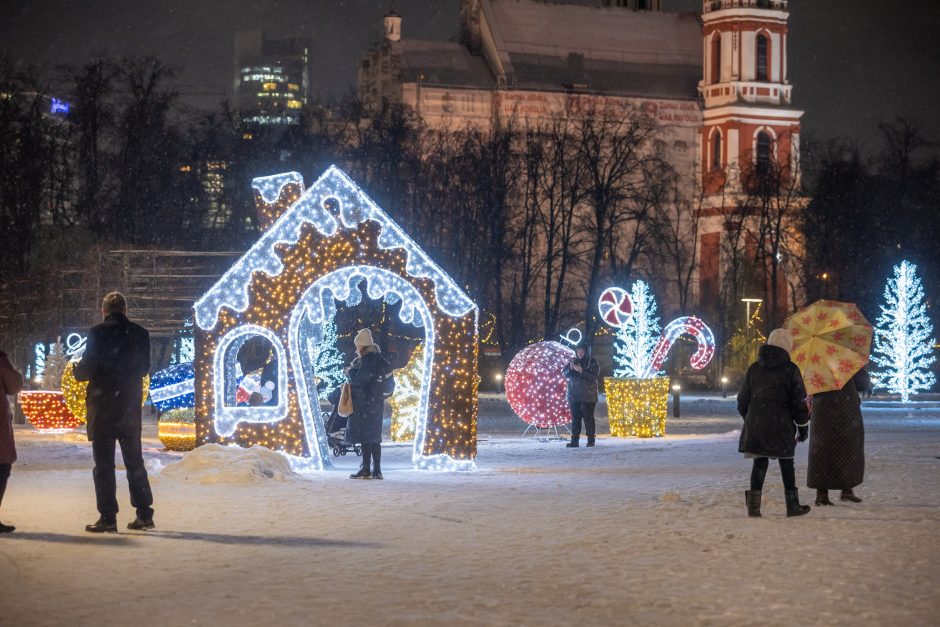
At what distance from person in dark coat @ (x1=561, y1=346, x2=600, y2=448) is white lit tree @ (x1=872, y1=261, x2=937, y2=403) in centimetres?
2506

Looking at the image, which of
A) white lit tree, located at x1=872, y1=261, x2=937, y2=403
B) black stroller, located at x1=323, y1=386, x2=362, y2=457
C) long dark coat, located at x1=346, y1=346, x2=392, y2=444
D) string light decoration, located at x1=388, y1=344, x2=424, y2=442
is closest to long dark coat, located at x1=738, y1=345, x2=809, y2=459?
long dark coat, located at x1=346, y1=346, x2=392, y2=444

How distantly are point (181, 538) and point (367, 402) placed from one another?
19.2ft

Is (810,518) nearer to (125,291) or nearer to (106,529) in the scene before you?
(106,529)

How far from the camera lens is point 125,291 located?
96.7ft

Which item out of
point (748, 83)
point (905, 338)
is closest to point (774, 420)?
point (905, 338)

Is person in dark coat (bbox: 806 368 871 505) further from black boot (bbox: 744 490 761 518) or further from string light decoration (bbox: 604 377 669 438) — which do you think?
string light decoration (bbox: 604 377 669 438)

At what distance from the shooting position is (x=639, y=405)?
26.5 meters

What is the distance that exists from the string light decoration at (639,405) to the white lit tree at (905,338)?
22.5m

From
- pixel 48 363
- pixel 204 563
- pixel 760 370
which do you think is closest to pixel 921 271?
pixel 48 363

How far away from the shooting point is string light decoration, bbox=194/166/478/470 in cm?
1850

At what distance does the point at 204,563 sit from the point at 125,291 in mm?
20166

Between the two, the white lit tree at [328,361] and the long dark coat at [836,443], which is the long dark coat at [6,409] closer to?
the long dark coat at [836,443]

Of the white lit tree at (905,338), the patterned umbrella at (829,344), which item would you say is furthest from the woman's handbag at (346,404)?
the white lit tree at (905,338)

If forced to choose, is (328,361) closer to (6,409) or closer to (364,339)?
(364,339)
